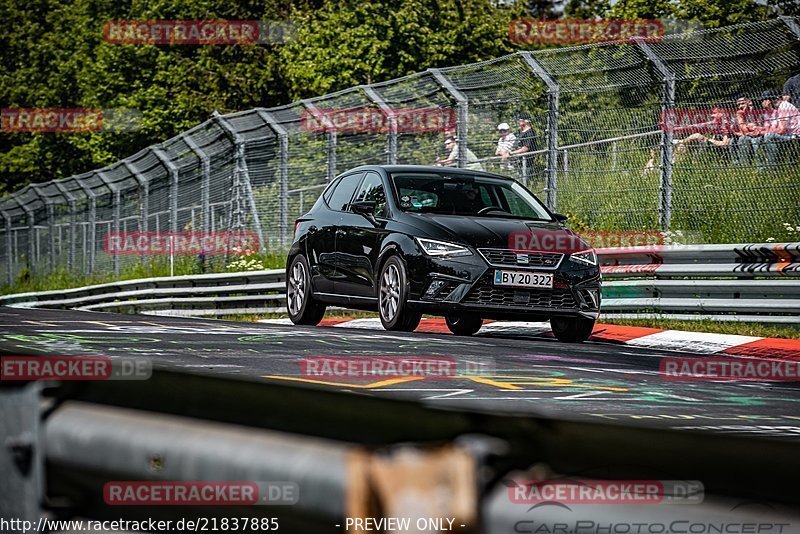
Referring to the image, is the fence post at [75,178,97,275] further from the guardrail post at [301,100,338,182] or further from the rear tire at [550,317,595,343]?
the rear tire at [550,317,595,343]

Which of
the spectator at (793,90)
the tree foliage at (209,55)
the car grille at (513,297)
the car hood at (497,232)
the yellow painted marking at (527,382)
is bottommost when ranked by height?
the yellow painted marking at (527,382)

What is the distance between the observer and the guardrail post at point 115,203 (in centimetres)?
2877

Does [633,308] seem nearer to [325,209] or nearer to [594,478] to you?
[325,209]

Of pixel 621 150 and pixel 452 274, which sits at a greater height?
pixel 621 150

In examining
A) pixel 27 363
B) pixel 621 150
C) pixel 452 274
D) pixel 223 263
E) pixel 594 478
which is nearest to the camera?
pixel 594 478

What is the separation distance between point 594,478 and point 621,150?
46.2 feet

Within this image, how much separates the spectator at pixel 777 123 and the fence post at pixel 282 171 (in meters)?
9.32

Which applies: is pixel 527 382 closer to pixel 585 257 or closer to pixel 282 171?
pixel 585 257

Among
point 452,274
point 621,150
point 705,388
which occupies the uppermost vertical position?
point 621,150

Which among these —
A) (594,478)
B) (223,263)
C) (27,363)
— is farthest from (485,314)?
(223,263)

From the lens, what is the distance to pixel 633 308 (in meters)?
14.3

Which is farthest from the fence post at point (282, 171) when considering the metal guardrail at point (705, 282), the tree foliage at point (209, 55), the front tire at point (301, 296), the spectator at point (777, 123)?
the tree foliage at point (209, 55)

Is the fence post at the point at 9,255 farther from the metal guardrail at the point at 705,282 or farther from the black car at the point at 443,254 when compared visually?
the metal guardrail at the point at 705,282

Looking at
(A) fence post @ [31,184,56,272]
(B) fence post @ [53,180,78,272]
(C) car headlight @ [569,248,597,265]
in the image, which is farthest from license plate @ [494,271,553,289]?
(A) fence post @ [31,184,56,272]
